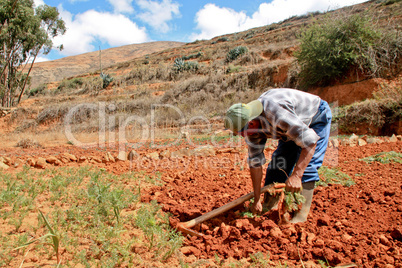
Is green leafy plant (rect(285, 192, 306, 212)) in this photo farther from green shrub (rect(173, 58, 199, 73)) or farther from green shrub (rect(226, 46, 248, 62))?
green shrub (rect(226, 46, 248, 62))

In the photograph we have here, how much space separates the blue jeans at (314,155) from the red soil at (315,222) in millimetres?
390

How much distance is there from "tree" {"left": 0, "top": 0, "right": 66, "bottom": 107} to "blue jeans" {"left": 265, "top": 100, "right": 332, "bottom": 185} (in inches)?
715

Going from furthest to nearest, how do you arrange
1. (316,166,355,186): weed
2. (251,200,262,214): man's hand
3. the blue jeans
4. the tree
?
the tree < (316,166,355,186): weed < (251,200,262,214): man's hand < the blue jeans

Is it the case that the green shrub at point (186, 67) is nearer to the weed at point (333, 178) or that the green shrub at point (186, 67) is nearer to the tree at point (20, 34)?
the tree at point (20, 34)

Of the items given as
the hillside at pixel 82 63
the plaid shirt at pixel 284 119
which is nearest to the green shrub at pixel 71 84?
the hillside at pixel 82 63

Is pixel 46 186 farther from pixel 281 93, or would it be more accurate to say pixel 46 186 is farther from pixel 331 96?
pixel 331 96

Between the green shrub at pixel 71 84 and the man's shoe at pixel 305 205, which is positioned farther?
the green shrub at pixel 71 84

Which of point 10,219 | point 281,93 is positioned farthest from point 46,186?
point 281,93

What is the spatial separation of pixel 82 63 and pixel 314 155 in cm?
6035

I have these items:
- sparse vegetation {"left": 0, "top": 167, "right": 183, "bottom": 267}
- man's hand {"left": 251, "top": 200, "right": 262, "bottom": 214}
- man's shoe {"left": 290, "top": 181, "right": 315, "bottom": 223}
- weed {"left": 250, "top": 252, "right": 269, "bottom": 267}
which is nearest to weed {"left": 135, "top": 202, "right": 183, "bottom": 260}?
sparse vegetation {"left": 0, "top": 167, "right": 183, "bottom": 267}

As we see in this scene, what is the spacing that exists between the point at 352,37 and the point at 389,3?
1166 cm

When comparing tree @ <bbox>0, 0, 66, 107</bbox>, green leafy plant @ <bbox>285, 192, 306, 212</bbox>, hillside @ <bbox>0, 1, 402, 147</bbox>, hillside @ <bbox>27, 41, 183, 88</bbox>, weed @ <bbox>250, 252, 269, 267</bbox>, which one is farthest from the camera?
hillside @ <bbox>27, 41, 183, 88</bbox>

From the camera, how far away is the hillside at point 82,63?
47550mm

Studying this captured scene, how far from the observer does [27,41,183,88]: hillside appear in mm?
47550
